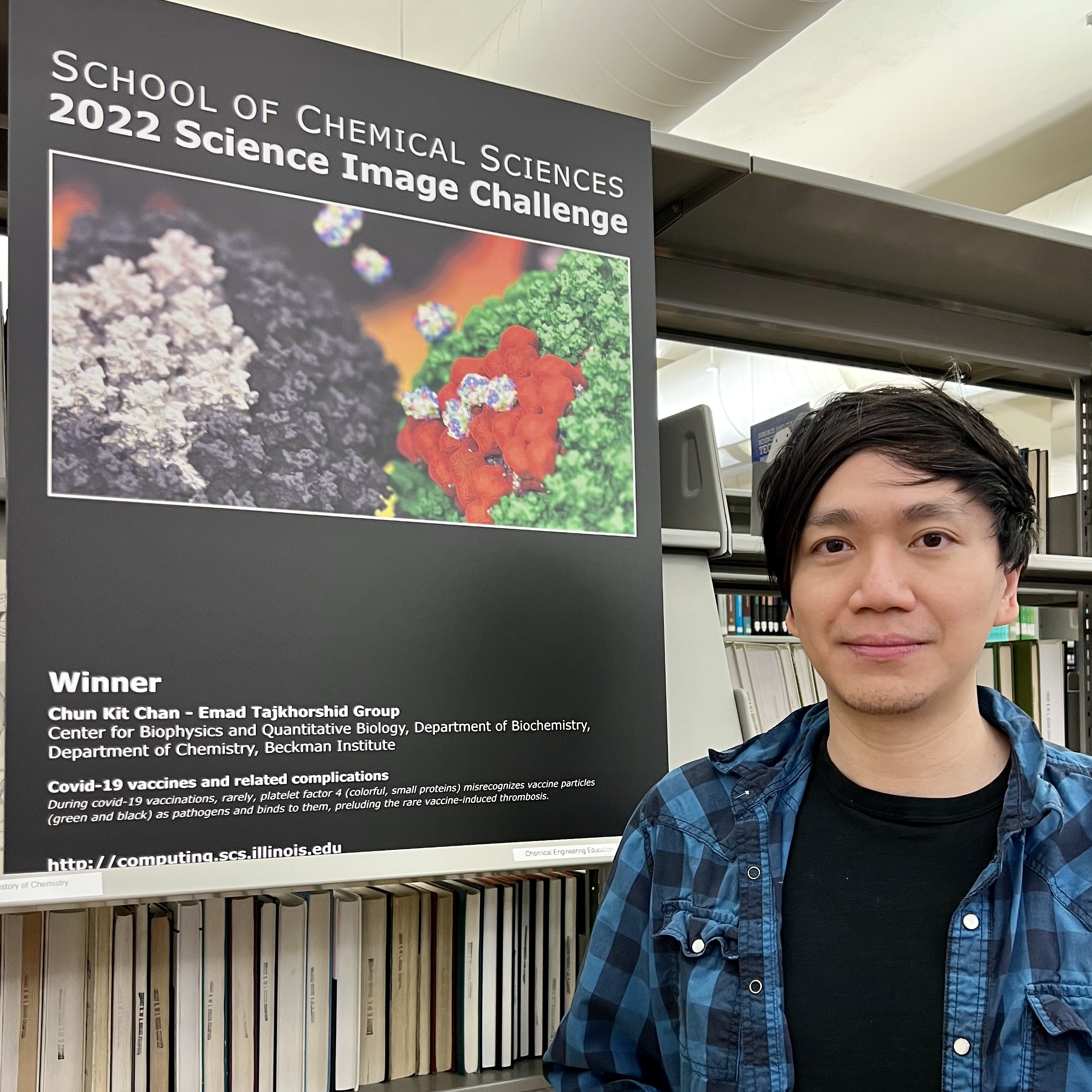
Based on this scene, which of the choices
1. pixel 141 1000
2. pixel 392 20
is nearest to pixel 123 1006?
pixel 141 1000

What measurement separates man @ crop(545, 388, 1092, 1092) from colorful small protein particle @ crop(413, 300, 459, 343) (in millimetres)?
491

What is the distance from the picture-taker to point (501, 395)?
1.54 meters

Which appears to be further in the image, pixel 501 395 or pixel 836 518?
pixel 501 395

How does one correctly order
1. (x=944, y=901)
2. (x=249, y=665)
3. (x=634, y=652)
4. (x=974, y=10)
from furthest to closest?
(x=974, y=10) → (x=634, y=652) → (x=249, y=665) → (x=944, y=901)

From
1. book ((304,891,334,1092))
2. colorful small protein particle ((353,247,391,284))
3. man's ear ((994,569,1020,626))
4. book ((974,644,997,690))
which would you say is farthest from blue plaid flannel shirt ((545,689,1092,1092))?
book ((974,644,997,690))

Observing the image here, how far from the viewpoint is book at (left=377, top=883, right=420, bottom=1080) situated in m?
1.63

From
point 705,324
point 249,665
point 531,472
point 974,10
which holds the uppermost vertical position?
point 974,10

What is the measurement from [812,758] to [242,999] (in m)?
0.87

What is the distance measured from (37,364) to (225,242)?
0.28 metres

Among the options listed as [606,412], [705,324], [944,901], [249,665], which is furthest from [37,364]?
[705,324]

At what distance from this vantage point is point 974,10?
Result: 348 centimetres

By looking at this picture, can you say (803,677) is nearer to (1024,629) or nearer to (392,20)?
(1024,629)

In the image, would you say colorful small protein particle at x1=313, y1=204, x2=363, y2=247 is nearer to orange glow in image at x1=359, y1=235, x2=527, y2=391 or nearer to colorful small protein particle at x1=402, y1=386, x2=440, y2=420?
orange glow in image at x1=359, y1=235, x2=527, y2=391

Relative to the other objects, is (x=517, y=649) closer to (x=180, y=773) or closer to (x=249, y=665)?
(x=249, y=665)
